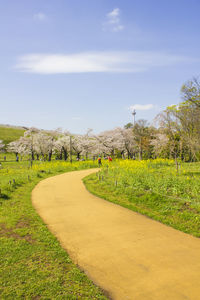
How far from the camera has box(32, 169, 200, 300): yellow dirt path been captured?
4312 mm

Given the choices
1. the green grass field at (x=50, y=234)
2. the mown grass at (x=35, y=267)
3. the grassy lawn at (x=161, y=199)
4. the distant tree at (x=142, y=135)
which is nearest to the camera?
the mown grass at (x=35, y=267)

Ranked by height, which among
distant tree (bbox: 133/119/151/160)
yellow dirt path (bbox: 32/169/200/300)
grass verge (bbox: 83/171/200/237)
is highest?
distant tree (bbox: 133/119/151/160)

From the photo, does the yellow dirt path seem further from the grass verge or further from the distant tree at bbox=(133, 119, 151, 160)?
the distant tree at bbox=(133, 119, 151, 160)

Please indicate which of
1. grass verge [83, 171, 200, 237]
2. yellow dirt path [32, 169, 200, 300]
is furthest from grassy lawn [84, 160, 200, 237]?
yellow dirt path [32, 169, 200, 300]

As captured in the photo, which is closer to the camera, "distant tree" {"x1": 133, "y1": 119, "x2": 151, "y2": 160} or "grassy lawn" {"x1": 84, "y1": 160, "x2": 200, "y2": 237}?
"grassy lawn" {"x1": 84, "y1": 160, "x2": 200, "y2": 237}

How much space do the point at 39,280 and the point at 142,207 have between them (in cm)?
637

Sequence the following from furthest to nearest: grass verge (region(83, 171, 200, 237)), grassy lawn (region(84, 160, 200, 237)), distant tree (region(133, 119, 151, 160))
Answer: distant tree (region(133, 119, 151, 160))
grassy lawn (region(84, 160, 200, 237))
grass verge (region(83, 171, 200, 237))

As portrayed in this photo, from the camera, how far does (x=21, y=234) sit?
6.83 m

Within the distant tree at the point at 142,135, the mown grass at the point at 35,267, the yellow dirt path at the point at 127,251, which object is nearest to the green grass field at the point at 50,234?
the mown grass at the point at 35,267

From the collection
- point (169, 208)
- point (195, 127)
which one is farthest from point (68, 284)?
point (195, 127)

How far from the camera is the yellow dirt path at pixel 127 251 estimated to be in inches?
170

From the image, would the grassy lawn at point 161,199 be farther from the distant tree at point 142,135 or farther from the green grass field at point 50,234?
the distant tree at point 142,135

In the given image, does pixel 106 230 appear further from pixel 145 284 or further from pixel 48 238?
pixel 145 284

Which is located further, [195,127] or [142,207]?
[195,127]
